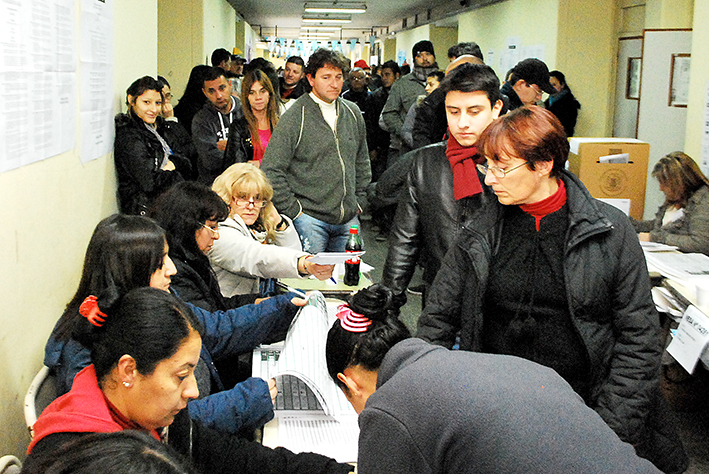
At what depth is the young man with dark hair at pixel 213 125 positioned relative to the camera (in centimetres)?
508

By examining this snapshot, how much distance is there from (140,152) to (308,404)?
95.3 inches

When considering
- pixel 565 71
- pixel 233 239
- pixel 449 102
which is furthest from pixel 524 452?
pixel 565 71

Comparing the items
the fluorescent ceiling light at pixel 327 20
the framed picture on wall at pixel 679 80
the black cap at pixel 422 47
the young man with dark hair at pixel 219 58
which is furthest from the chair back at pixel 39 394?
the fluorescent ceiling light at pixel 327 20

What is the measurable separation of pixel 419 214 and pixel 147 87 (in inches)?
91.4

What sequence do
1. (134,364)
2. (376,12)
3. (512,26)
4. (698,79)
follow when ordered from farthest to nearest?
(376,12) → (512,26) → (698,79) → (134,364)

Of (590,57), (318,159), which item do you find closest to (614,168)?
(318,159)

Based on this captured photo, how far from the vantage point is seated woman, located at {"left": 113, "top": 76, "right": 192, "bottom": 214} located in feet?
13.3

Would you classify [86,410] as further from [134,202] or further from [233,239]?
[134,202]

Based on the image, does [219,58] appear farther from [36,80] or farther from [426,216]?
[426,216]

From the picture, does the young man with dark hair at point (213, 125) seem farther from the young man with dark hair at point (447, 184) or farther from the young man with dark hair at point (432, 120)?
the young man with dark hair at point (447, 184)

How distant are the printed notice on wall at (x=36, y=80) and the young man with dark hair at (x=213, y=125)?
1.79m

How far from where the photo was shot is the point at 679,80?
6043 millimetres

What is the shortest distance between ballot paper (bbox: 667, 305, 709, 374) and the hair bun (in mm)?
1760

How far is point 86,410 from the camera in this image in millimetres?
1479
